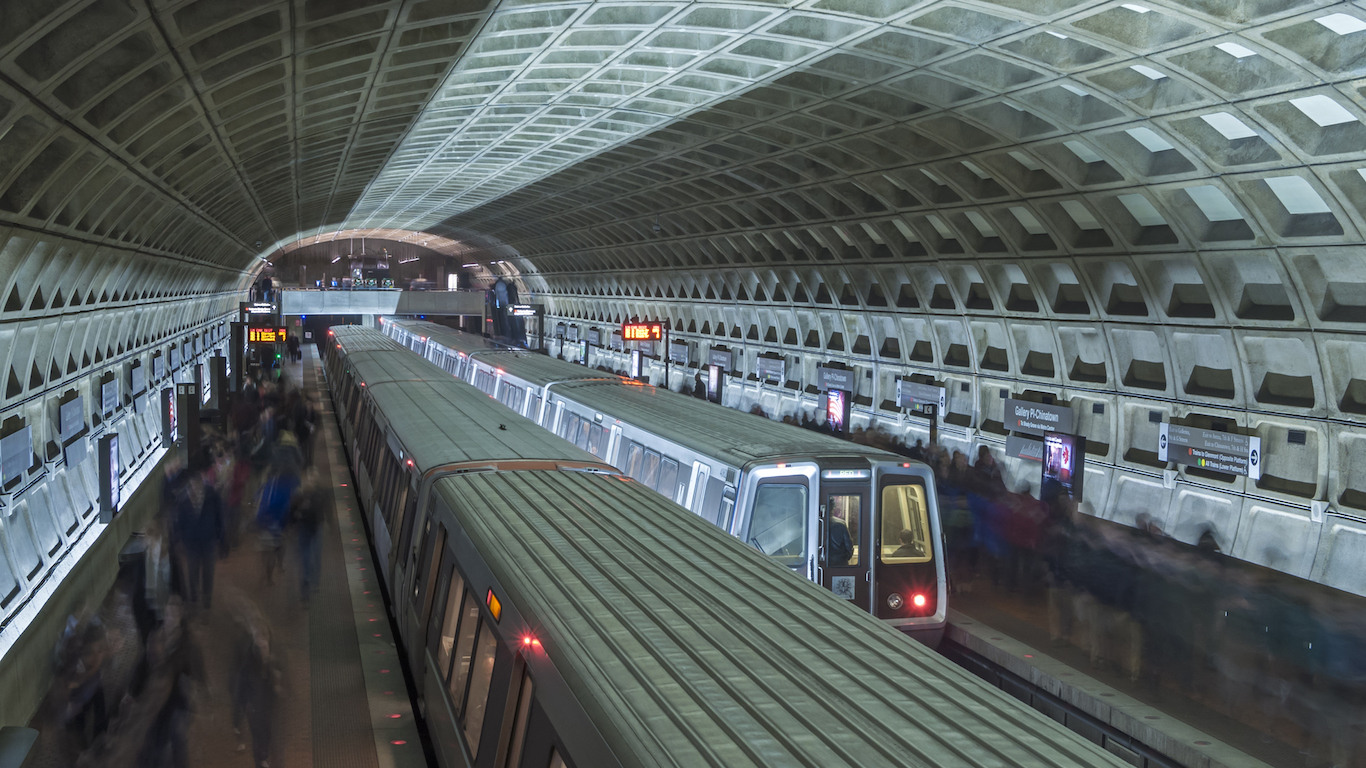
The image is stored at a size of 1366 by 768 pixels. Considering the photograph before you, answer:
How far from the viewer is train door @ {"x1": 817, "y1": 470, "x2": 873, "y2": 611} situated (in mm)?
10281

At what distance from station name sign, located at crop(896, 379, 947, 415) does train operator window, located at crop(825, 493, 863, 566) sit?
48.8 feet

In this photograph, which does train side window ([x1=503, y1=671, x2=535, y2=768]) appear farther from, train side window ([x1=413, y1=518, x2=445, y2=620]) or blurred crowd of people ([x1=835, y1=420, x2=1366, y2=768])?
blurred crowd of people ([x1=835, y1=420, x2=1366, y2=768])

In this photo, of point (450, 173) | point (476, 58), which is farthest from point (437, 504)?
point (450, 173)

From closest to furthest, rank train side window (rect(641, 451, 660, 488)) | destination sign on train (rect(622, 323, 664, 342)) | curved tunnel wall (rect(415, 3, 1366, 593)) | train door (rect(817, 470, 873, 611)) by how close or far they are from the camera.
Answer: train door (rect(817, 470, 873, 611)) < train side window (rect(641, 451, 660, 488)) < curved tunnel wall (rect(415, 3, 1366, 593)) < destination sign on train (rect(622, 323, 664, 342))

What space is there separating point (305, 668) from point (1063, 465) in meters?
14.6

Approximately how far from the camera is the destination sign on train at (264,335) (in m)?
33.8

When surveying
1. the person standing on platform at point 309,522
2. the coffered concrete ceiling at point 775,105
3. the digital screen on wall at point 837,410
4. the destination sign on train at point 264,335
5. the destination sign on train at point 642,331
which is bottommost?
the person standing on platform at point 309,522

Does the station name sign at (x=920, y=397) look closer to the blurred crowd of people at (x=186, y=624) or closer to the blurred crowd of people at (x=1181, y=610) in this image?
the blurred crowd of people at (x=1181, y=610)

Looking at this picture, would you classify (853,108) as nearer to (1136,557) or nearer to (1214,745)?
(1136,557)

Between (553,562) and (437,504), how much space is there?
295cm

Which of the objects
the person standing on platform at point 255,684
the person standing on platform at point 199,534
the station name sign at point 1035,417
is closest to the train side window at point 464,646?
the person standing on platform at point 255,684

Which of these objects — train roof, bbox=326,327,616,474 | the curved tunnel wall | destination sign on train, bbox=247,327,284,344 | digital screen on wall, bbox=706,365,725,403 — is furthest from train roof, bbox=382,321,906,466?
destination sign on train, bbox=247,327,284,344

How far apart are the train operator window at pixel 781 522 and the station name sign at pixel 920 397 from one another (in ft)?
49.8

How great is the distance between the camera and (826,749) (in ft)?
12.2
